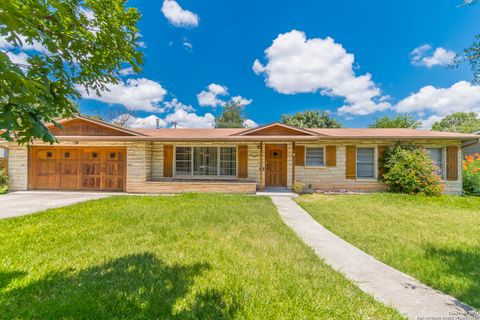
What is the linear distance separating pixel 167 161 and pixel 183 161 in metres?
0.82

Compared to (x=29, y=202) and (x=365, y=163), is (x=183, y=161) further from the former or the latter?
(x=365, y=163)

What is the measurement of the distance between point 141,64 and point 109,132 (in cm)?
969

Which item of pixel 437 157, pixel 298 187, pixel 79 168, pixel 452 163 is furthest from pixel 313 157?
pixel 79 168

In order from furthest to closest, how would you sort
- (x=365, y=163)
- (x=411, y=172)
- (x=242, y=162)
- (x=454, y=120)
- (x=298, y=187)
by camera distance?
1. (x=454, y=120)
2. (x=242, y=162)
3. (x=365, y=163)
4. (x=298, y=187)
5. (x=411, y=172)

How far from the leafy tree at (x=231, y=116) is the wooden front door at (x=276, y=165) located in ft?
73.3

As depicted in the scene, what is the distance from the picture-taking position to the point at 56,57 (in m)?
2.11

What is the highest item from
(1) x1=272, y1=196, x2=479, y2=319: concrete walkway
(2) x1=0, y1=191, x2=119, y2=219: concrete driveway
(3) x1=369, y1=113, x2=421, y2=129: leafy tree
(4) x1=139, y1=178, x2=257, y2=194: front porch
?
(3) x1=369, y1=113, x2=421, y2=129: leafy tree

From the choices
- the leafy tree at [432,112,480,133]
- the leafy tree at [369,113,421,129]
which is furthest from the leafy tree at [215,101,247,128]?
the leafy tree at [432,112,480,133]

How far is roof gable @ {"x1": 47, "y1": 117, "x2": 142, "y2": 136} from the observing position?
1062 centimetres

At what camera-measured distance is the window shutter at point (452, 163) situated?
10586 millimetres

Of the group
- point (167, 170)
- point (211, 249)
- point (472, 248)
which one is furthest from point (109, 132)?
point (472, 248)

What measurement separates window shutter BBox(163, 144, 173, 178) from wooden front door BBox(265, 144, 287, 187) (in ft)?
16.5

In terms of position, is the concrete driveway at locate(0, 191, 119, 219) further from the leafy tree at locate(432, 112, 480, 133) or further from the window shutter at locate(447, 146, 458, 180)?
the leafy tree at locate(432, 112, 480, 133)

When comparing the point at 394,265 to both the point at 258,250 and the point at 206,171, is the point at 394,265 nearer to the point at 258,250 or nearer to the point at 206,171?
the point at 258,250
